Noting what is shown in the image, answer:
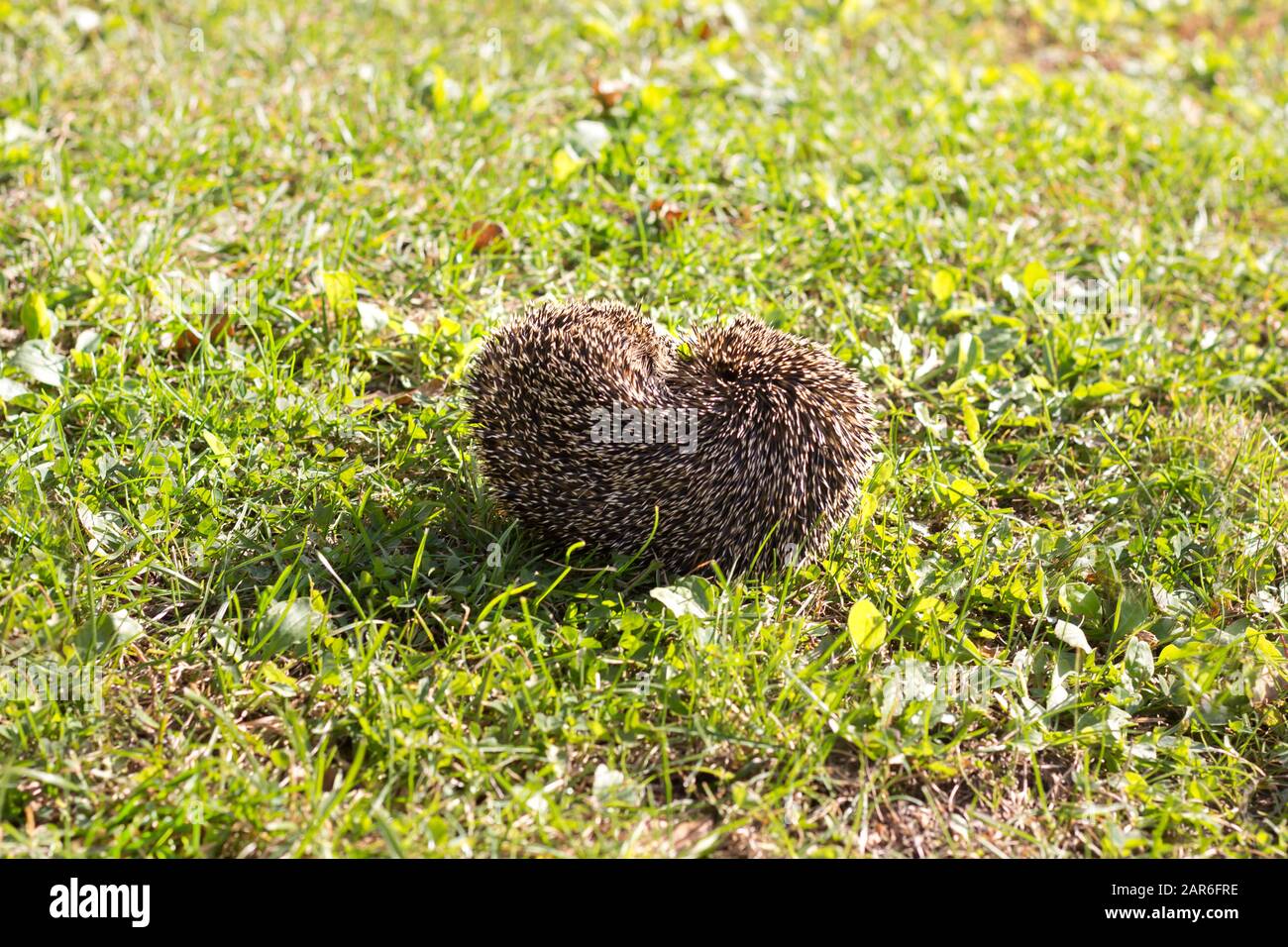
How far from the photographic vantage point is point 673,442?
3.80 metres

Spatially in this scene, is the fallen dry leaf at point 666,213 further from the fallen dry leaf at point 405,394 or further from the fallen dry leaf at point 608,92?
the fallen dry leaf at point 405,394

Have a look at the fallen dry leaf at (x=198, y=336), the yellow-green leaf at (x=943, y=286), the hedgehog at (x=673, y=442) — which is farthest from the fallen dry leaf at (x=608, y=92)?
the hedgehog at (x=673, y=442)

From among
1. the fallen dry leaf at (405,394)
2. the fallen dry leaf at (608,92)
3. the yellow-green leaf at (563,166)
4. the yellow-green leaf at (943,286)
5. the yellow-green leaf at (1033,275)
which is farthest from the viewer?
the fallen dry leaf at (608,92)

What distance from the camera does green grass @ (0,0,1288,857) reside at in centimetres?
338

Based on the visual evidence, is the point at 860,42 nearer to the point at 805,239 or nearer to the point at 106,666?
the point at 805,239

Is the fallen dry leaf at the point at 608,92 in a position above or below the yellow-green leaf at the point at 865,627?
above

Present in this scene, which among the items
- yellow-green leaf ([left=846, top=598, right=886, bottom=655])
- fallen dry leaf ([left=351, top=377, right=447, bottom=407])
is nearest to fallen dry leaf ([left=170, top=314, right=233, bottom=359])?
fallen dry leaf ([left=351, top=377, right=447, bottom=407])

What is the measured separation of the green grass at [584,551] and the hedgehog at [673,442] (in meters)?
0.22

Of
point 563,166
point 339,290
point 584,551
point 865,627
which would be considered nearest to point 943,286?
point 563,166

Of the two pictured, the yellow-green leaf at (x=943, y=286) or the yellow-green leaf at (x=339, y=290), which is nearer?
the yellow-green leaf at (x=339, y=290)

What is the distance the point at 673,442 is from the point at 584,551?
0.54m

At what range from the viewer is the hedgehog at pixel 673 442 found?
3.77 metres
